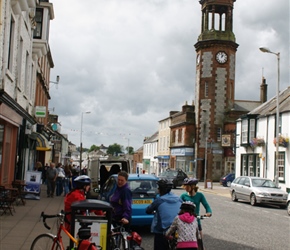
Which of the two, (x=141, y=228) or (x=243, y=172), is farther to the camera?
(x=243, y=172)

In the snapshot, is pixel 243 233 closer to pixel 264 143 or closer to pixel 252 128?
pixel 264 143

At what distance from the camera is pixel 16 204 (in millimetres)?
16312

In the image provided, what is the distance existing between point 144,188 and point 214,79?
44.1 meters

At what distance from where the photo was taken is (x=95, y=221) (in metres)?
6.06

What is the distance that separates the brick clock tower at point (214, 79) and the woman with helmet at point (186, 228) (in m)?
48.4

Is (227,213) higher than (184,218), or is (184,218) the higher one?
(184,218)

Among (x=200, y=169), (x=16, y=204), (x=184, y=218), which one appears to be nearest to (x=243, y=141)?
(x=200, y=169)

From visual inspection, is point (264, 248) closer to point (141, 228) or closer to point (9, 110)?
point (141, 228)

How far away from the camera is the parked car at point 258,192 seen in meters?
21.3

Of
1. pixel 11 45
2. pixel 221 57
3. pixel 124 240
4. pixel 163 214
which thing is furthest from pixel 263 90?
pixel 124 240

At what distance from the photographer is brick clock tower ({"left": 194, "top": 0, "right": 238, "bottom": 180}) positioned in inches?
2132

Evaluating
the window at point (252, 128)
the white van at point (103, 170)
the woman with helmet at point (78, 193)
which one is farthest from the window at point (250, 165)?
the woman with helmet at point (78, 193)

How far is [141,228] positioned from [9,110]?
20.3 feet

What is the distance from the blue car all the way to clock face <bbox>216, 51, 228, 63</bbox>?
4412 cm
